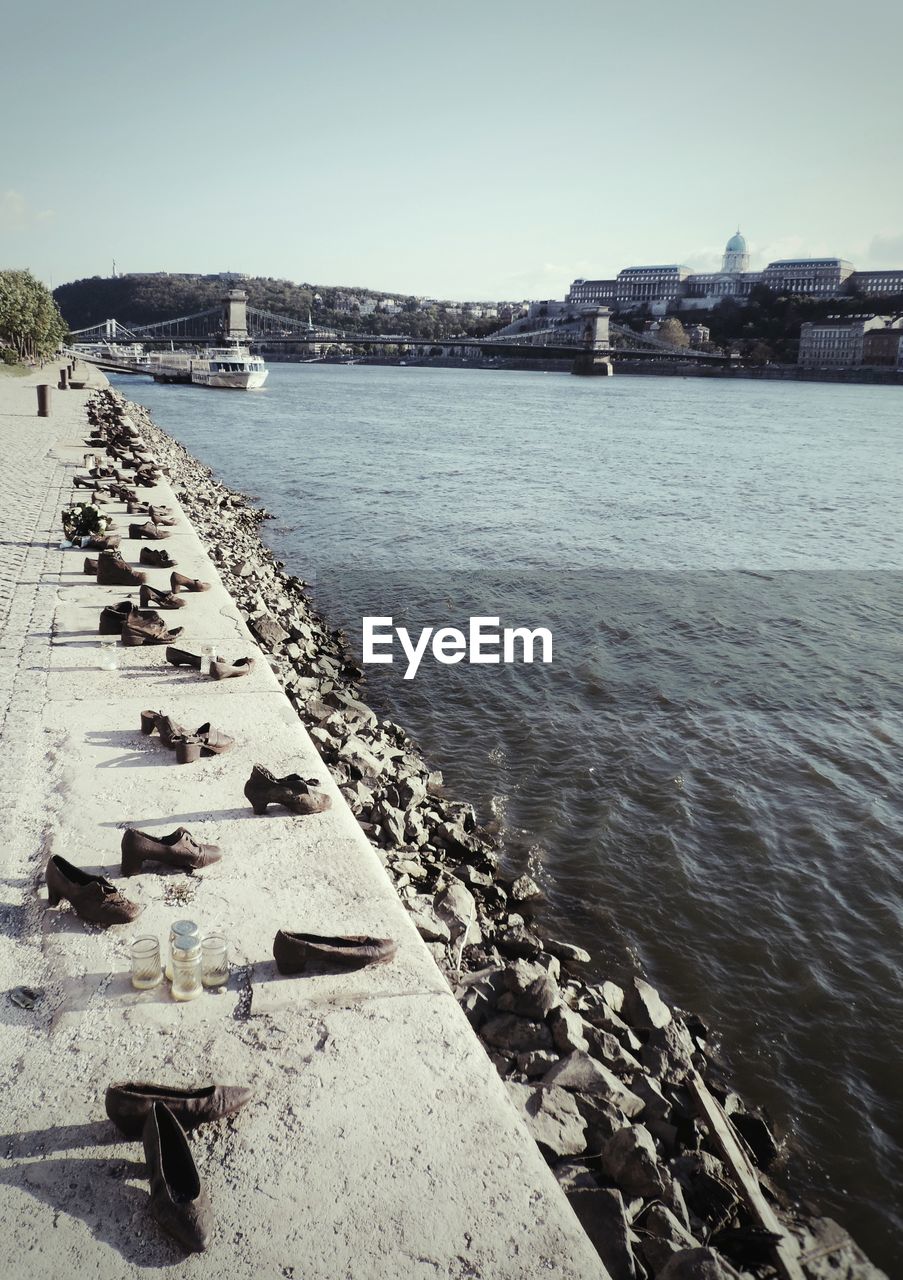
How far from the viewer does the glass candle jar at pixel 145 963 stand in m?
3.59

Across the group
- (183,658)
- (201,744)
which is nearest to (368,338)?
(183,658)

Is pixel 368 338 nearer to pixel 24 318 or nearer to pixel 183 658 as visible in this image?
Result: pixel 24 318

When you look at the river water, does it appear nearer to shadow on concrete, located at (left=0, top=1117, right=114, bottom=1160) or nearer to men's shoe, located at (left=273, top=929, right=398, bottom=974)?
men's shoe, located at (left=273, top=929, right=398, bottom=974)

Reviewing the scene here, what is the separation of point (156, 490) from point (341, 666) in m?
6.92

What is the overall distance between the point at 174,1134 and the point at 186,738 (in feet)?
9.94

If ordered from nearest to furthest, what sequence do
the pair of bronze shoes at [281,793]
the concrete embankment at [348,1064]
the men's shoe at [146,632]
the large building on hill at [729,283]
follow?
the concrete embankment at [348,1064] → the pair of bronze shoes at [281,793] → the men's shoe at [146,632] → the large building on hill at [729,283]

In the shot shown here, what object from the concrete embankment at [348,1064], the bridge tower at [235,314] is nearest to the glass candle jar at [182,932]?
the concrete embankment at [348,1064]

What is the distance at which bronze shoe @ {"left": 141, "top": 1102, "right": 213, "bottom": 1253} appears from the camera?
260cm

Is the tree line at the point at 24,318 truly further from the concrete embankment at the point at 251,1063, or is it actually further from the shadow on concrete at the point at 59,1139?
the shadow on concrete at the point at 59,1139

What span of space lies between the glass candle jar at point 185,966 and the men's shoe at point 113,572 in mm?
6373

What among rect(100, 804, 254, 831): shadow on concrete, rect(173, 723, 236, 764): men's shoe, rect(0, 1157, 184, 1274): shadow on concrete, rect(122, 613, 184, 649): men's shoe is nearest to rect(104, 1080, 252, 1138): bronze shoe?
rect(0, 1157, 184, 1274): shadow on concrete

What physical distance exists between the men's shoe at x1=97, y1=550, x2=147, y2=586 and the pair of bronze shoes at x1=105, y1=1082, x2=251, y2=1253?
6891 mm

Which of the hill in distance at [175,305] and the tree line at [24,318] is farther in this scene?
the hill in distance at [175,305]

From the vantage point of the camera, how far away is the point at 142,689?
6723 mm
